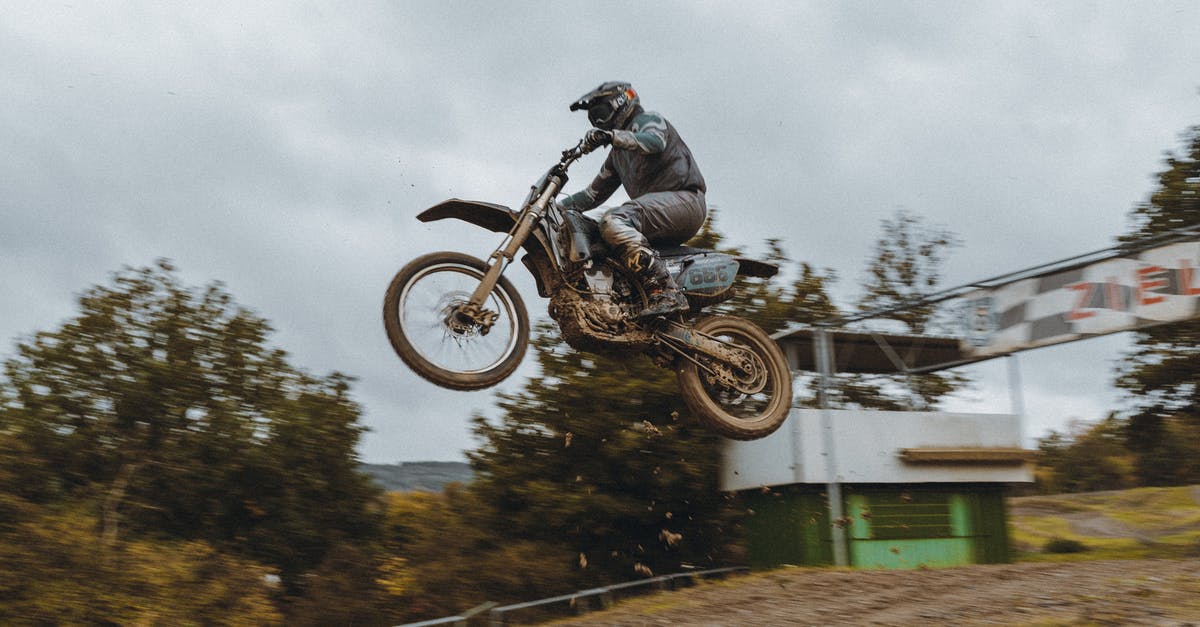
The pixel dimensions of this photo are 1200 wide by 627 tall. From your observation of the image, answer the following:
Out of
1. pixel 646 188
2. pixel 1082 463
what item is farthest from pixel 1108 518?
pixel 646 188

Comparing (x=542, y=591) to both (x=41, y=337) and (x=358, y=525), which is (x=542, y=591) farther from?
(x=41, y=337)

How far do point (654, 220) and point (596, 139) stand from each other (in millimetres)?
912

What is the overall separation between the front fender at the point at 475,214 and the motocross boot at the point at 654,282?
98 centimetres

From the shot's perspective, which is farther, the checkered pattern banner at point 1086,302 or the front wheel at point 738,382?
the checkered pattern banner at point 1086,302

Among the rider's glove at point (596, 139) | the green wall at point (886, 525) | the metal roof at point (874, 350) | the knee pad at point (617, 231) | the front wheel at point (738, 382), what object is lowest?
the green wall at point (886, 525)

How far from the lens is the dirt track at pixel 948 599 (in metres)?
9.22

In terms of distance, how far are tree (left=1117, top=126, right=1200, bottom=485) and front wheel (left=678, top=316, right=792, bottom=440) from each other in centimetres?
1468

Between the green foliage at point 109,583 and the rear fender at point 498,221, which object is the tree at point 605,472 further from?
the rear fender at point 498,221

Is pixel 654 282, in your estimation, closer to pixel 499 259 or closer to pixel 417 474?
pixel 499 259

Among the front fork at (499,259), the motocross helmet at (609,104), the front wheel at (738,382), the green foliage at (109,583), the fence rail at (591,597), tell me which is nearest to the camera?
the front fork at (499,259)

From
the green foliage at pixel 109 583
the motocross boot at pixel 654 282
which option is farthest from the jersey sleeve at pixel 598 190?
the green foliage at pixel 109 583

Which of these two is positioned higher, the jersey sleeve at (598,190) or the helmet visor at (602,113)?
the helmet visor at (602,113)

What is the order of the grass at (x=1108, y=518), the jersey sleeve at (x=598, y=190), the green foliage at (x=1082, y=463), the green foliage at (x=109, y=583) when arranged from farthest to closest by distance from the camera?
the green foliage at (x=1082, y=463), the grass at (x=1108, y=518), the green foliage at (x=109, y=583), the jersey sleeve at (x=598, y=190)

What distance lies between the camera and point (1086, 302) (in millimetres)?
14773
